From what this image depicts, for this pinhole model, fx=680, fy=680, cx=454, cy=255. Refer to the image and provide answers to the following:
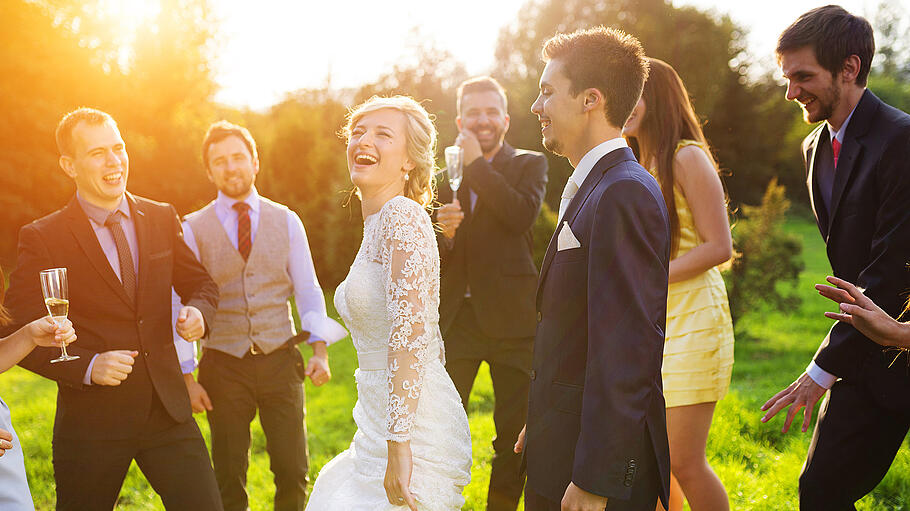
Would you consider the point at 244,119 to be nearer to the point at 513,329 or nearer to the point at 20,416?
the point at 20,416

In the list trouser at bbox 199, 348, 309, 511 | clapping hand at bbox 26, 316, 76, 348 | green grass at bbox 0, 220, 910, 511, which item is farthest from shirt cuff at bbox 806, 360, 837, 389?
clapping hand at bbox 26, 316, 76, 348

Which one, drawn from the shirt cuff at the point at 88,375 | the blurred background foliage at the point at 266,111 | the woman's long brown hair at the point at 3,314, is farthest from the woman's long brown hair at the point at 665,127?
Result: the blurred background foliage at the point at 266,111

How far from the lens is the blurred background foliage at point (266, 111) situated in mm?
17156

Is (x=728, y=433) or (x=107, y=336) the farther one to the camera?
(x=728, y=433)

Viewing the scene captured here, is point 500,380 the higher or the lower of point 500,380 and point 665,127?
the lower

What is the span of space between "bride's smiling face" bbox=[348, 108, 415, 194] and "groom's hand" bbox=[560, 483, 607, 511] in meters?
1.47

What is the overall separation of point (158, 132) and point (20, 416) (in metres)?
14.0

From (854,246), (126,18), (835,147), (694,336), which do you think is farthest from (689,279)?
(126,18)

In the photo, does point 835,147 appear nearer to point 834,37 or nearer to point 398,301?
point 834,37

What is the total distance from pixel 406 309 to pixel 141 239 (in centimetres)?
181

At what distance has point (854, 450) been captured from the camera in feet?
9.14

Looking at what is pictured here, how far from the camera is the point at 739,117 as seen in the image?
22172 millimetres

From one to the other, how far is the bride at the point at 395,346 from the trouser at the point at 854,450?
1475 mm


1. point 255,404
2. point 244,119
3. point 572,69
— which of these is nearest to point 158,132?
point 244,119
